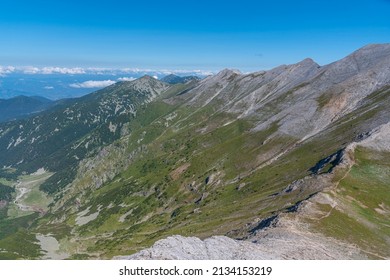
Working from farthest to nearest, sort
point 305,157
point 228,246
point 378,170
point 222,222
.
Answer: point 305,157, point 222,222, point 378,170, point 228,246

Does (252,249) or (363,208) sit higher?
(252,249)

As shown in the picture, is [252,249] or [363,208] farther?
[363,208]

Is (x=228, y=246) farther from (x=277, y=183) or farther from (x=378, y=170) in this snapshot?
(x=277, y=183)

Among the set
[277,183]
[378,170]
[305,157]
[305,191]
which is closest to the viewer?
[305,191]

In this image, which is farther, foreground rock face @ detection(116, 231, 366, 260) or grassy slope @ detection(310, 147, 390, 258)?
grassy slope @ detection(310, 147, 390, 258)

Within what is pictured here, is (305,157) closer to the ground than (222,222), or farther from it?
farther from it

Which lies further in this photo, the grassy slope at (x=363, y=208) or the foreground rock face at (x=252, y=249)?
the grassy slope at (x=363, y=208)

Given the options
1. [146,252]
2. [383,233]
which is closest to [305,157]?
[383,233]
